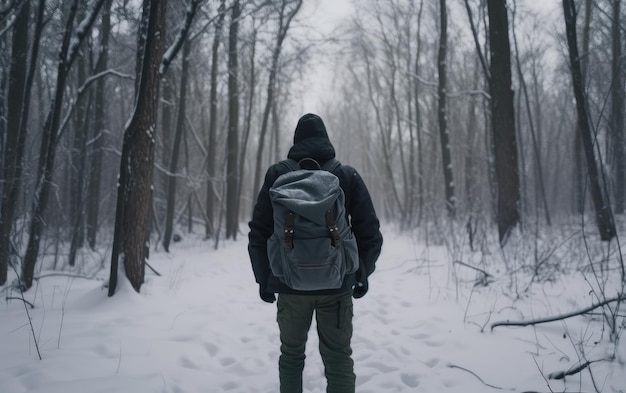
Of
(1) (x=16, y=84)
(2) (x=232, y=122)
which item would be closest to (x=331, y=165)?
(1) (x=16, y=84)

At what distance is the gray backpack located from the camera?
1.59 metres

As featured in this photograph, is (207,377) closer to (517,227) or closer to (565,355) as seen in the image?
(565,355)

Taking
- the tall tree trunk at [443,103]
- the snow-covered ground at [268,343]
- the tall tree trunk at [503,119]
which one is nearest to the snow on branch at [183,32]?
the snow-covered ground at [268,343]

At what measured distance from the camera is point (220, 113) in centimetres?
1788

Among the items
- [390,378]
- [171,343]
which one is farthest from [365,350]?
[171,343]

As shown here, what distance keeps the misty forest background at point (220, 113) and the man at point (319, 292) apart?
1755 millimetres

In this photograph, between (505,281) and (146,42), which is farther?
(505,281)

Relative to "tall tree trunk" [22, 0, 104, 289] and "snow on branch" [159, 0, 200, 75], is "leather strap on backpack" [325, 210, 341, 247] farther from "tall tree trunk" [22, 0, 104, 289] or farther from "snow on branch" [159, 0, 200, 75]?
"tall tree trunk" [22, 0, 104, 289]

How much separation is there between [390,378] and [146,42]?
466 cm

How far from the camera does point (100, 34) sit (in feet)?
24.4

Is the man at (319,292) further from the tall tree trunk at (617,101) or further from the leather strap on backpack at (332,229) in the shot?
the tall tree trunk at (617,101)

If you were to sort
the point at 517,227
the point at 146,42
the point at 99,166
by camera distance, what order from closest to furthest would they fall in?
the point at 146,42
the point at 517,227
the point at 99,166

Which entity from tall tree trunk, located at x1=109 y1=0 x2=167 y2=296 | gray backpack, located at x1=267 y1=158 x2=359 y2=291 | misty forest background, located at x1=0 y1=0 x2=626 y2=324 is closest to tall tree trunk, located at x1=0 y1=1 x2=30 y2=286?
misty forest background, located at x1=0 y1=0 x2=626 y2=324

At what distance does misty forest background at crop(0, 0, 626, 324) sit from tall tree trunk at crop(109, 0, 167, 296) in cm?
2
